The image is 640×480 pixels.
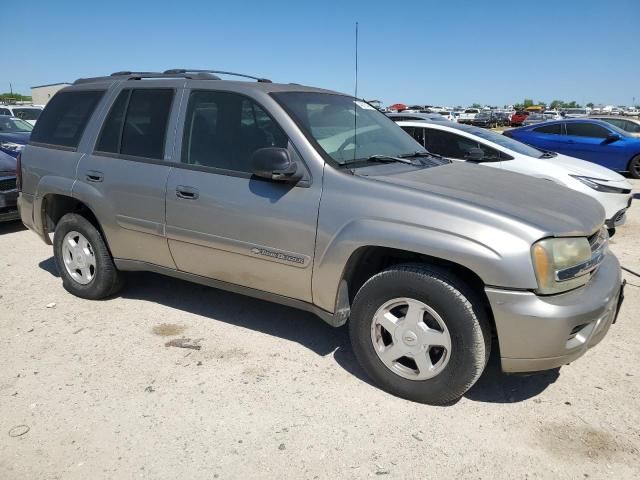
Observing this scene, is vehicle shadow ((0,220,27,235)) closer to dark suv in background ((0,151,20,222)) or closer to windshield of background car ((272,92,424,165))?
dark suv in background ((0,151,20,222))

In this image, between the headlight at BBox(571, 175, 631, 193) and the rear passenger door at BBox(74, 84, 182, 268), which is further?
the headlight at BBox(571, 175, 631, 193)

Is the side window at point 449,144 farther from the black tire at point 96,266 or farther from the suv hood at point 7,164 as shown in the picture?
the suv hood at point 7,164

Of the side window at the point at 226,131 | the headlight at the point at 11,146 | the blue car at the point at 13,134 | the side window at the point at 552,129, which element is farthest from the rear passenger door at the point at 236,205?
the side window at the point at 552,129

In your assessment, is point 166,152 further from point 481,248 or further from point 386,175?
point 481,248

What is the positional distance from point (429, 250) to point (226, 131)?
1.68 meters

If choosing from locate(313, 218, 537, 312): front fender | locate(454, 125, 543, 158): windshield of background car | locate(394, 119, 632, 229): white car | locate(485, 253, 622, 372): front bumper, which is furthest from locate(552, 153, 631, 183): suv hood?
locate(313, 218, 537, 312): front fender

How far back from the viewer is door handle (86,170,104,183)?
4.06 m

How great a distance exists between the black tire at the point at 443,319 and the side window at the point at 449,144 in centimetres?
438

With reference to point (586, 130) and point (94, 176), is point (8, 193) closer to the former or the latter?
point (94, 176)

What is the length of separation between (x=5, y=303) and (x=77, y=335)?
1.16 meters

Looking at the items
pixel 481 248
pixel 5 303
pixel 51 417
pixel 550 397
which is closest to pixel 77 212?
pixel 5 303

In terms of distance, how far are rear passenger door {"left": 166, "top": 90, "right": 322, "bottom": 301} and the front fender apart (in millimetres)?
150

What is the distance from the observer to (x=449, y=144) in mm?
6996

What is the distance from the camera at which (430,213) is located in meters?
2.78
